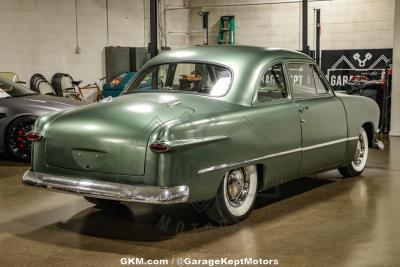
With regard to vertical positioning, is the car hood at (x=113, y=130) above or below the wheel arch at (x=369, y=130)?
above

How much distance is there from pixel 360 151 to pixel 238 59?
2619 millimetres

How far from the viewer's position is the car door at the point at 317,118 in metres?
5.89

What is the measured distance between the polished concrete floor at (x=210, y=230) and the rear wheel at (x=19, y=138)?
6.23ft

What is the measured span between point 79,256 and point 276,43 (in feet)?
47.0

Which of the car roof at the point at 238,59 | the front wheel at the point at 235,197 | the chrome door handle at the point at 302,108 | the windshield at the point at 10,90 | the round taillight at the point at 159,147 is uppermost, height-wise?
the car roof at the point at 238,59

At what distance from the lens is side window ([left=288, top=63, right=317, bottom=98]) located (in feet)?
19.7

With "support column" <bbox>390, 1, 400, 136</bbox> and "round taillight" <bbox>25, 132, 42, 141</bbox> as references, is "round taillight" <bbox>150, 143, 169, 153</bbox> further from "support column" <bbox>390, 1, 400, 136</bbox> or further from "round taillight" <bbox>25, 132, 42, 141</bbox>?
"support column" <bbox>390, 1, 400, 136</bbox>

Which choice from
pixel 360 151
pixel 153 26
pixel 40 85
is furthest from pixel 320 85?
pixel 40 85

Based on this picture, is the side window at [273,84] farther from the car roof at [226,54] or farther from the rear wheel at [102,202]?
the rear wheel at [102,202]

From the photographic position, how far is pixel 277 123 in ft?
17.9

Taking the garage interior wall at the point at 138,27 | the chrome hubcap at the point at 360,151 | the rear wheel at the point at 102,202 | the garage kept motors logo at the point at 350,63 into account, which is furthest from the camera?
the garage kept motors logo at the point at 350,63

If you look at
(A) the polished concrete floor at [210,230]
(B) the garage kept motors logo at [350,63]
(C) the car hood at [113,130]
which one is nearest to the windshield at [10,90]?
(A) the polished concrete floor at [210,230]

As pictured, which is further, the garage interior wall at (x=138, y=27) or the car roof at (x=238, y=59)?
the garage interior wall at (x=138, y=27)

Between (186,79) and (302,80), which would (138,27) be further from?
(186,79)
